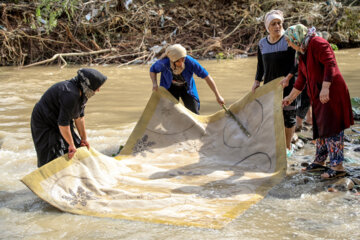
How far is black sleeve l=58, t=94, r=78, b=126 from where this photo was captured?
2.98 m

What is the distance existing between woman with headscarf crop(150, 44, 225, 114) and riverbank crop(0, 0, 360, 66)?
7078 mm

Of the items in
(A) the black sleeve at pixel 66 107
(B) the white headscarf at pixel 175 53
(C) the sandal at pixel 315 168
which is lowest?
(C) the sandal at pixel 315 168

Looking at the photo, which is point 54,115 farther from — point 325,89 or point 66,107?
point 325,89

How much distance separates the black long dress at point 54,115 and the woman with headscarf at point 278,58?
1.85m

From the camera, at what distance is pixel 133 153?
13.7 feet

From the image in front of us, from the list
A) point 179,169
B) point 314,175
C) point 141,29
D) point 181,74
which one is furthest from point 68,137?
point 141,29

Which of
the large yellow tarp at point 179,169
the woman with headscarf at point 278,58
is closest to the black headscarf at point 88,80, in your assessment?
the large yellow tarp at point 179,169

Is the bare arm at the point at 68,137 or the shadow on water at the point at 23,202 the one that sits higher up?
the bare arm at the point at 68,137

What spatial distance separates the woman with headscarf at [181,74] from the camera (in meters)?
3.98

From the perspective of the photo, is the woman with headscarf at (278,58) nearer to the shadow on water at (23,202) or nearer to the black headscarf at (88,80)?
the black headscarf at (88,80)

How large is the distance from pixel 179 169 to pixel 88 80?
131cm

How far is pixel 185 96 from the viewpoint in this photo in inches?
177

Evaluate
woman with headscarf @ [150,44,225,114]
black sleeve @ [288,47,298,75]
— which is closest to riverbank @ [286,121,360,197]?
black sleeve @ [288,47,298,75]

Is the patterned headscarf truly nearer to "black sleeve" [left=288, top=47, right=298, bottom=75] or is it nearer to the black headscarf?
"black sleeve" [left=288, top=47, right=298, bottom=75]
